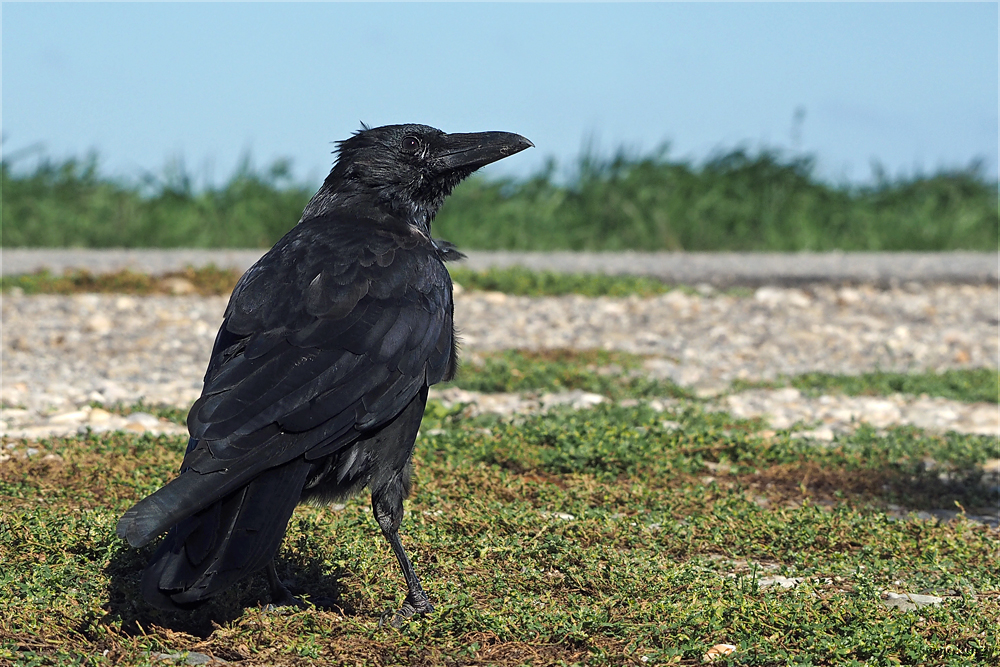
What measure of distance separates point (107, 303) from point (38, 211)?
5.78m

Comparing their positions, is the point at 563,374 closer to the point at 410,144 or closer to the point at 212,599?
the point at 410,144

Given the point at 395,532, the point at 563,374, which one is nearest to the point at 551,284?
the point at 563,374

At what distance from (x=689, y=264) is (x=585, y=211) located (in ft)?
11.2

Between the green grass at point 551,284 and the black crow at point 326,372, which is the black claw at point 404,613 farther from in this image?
the green grass at point 551,284

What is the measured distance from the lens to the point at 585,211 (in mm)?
17297

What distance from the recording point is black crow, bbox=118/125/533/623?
329cm

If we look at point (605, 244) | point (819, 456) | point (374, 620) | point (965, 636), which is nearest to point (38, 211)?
point (605, 244)

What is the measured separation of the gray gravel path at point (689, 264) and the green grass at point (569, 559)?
6.75 meters

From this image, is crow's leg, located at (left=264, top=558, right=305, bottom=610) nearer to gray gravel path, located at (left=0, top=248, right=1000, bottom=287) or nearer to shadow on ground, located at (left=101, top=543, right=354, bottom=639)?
shadow on ground, located at (left=101, top=543, right=354, bottom=639)

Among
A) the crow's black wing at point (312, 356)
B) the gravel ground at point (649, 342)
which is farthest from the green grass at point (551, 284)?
the crow's black wing at point (312, 356)

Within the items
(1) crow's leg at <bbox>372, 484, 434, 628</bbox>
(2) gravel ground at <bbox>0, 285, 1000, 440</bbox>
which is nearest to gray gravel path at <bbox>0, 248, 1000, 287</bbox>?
(2) gravel ground at <bbox>0, 285, 1000, 440</bbox>

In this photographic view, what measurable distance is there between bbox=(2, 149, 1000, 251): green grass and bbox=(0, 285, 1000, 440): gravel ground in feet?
15.0

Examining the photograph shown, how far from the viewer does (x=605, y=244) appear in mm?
16734

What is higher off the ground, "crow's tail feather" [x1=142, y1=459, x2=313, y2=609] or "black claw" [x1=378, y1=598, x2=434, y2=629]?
"crow's tail feather" [x1=142, y1=459, x2=313, y2=609]
